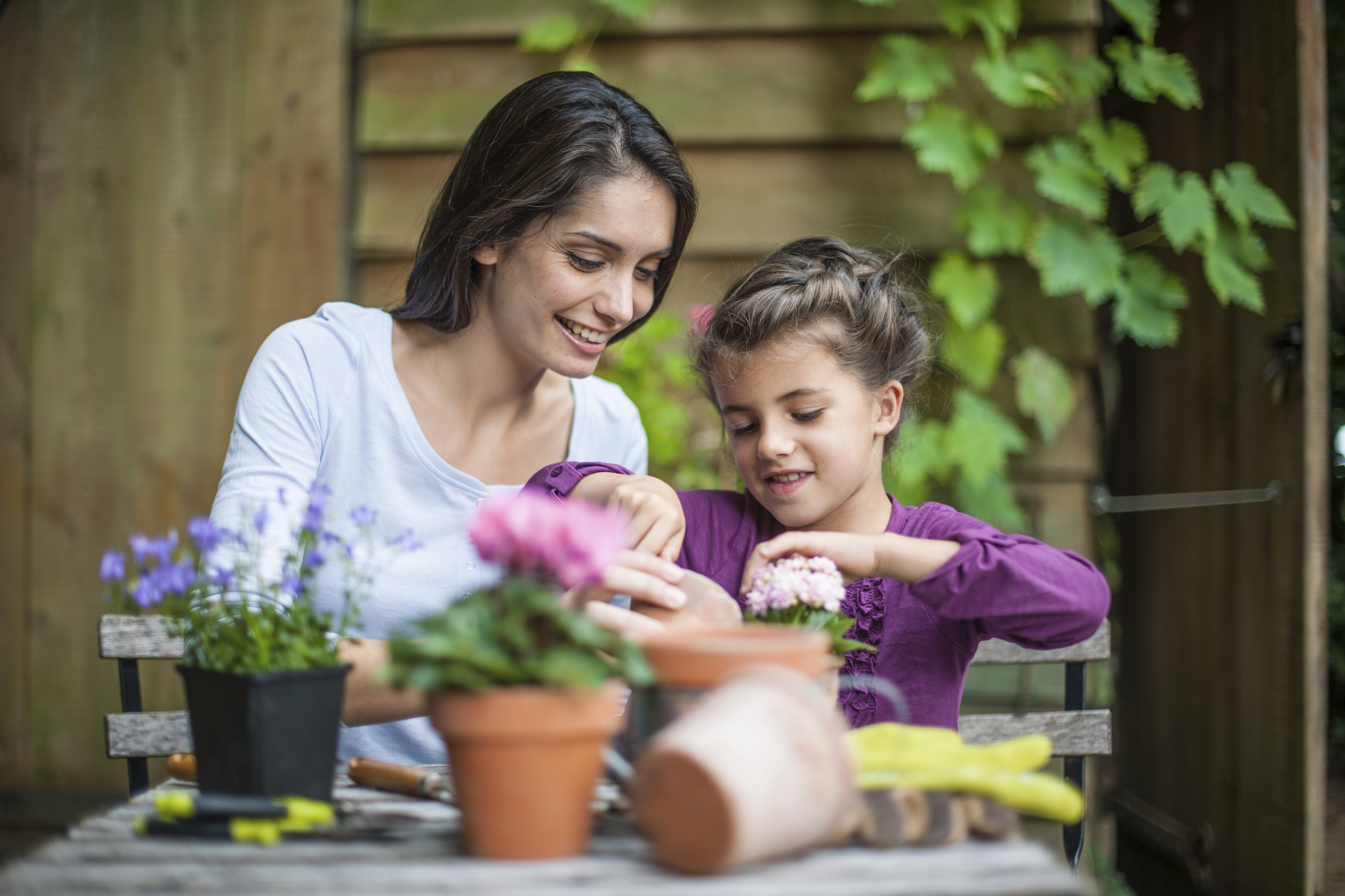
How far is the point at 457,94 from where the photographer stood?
8.21 feet

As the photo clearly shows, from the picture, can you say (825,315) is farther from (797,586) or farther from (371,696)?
(371,696)

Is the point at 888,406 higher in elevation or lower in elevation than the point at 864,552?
higher

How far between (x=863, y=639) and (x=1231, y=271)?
56.4 inches

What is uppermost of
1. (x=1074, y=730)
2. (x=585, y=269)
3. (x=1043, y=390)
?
(x=585, y=269)

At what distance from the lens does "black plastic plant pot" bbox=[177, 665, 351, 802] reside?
84cm

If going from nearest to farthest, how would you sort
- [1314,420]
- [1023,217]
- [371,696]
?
[371,696]
[1314,420]
[1023,217]

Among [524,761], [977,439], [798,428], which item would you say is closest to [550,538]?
[524,761]

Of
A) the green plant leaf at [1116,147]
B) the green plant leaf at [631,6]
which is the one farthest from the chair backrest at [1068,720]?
the green plant leaf at [631,6]

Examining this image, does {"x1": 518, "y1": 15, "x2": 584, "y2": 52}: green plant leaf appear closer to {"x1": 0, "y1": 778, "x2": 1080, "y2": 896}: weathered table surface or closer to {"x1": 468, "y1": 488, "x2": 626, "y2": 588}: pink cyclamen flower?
{"x1": 468, "y1": 488, "x2": 626, "y2": 588}: pink cyclamen flower

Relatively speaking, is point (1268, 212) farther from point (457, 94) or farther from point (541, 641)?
point (541, 641)

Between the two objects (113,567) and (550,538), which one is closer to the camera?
(550,538)

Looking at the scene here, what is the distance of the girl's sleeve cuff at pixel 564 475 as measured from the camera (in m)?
1.60

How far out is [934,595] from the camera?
1.27m

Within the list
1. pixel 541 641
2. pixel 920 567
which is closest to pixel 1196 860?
pixel 920 567
